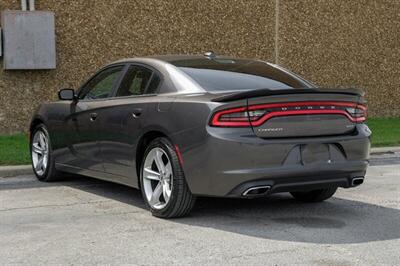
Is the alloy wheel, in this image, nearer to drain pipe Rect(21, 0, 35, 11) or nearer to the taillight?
the taillight

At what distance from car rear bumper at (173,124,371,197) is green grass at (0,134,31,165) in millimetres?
4202

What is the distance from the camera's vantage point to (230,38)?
1527 centimetres

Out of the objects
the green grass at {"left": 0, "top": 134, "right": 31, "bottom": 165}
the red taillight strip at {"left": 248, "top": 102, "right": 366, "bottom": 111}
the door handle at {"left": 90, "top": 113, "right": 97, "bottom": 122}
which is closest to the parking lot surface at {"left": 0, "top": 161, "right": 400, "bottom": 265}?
the door handle at {"left": 90, "top": 113, "right": 97, "bottom": 122}

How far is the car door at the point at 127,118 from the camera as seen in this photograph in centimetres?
672

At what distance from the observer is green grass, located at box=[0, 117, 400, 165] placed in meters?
9.76

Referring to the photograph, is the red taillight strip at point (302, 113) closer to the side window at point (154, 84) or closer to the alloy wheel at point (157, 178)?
the alloy wheel at point (157, 178)

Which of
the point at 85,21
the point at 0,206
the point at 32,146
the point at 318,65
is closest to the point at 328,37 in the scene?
the point at 318,65

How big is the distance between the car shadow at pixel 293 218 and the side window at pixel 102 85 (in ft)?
3.70

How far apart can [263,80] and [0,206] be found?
3.00 metres

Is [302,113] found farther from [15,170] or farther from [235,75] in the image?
[15,170]

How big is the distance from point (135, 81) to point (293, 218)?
2.17 metres

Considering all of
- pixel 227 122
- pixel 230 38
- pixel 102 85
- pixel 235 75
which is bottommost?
pixel 227 122

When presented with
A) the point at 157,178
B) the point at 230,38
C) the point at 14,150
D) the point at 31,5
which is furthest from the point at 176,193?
the point at 230,38

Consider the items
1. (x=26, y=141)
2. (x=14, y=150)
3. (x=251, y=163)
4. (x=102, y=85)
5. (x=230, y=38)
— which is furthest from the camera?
(x=230, y=38)
